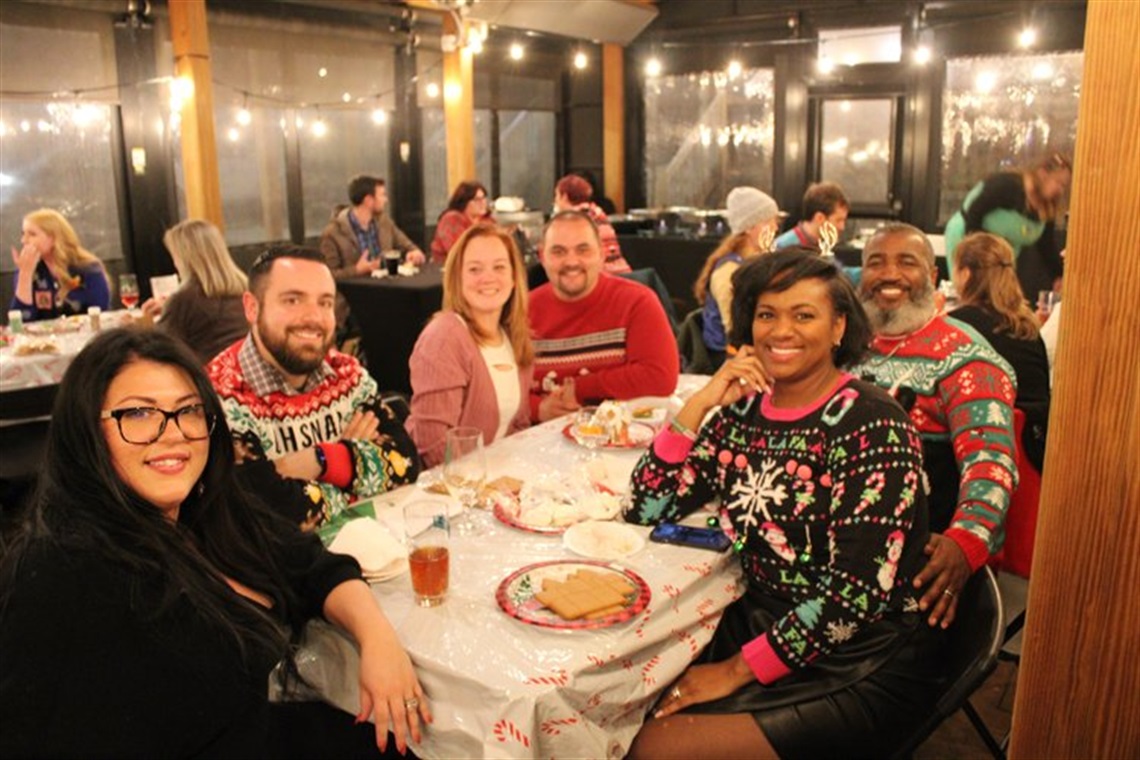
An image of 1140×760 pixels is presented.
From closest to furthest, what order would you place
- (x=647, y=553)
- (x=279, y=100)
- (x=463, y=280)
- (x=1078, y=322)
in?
(x=1078, y=322)
(x=647, y=553)
(x=463, y=280)
(x=279, y=100)

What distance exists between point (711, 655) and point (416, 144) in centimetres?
797

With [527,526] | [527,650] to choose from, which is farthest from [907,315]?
[527,650]

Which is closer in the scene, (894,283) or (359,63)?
(894,283)

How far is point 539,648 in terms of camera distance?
1.66 m

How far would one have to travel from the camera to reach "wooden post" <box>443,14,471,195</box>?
8.93m

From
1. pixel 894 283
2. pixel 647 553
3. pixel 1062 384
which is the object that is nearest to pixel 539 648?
pixel 647 553

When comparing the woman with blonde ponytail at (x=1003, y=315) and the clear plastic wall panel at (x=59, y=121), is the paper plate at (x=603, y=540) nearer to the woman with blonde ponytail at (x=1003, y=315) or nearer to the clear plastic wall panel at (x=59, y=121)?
the woman with blonde ponytail at (x=1003, y=315)

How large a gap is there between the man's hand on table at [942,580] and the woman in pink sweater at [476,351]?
141cm

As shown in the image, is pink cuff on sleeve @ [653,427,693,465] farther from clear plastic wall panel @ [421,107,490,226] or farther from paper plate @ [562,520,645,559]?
clear plastic wall panel @ [421,107,490,226]

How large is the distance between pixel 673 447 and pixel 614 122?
29.2 feet

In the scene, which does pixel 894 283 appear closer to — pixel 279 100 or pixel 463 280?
pixel 463 280

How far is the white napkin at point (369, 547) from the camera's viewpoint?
76.1 inches

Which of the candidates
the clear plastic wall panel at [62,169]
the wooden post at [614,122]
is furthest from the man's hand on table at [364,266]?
the wooden post at [614,122]

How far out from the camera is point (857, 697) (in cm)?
190
